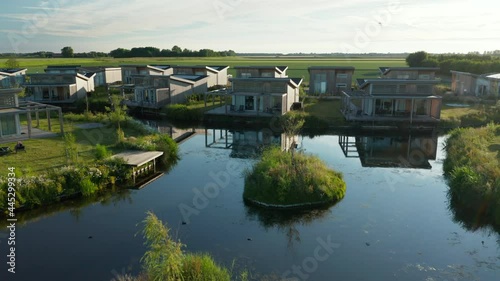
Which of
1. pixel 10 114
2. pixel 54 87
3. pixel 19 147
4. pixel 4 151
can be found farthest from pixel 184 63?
pixel 4 151

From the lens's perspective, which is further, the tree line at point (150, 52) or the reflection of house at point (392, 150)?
the tree line at point (150, 52)

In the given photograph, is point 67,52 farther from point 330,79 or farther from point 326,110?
point 326,110

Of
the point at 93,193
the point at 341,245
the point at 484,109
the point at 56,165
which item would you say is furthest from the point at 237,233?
the point at 484,109

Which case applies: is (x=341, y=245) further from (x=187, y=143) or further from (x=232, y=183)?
(x=187, y=143)

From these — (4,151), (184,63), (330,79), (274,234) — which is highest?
(184,63)

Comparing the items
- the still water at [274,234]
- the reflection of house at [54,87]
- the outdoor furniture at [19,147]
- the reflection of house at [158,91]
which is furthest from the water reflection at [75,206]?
the reflection of house at [54,87]

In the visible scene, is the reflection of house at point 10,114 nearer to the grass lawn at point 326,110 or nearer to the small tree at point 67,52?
the grass lawn at point 326,110

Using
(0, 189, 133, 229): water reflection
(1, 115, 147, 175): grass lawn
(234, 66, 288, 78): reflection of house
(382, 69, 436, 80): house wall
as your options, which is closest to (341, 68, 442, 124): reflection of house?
(382, 69, 436, 80): house wall
